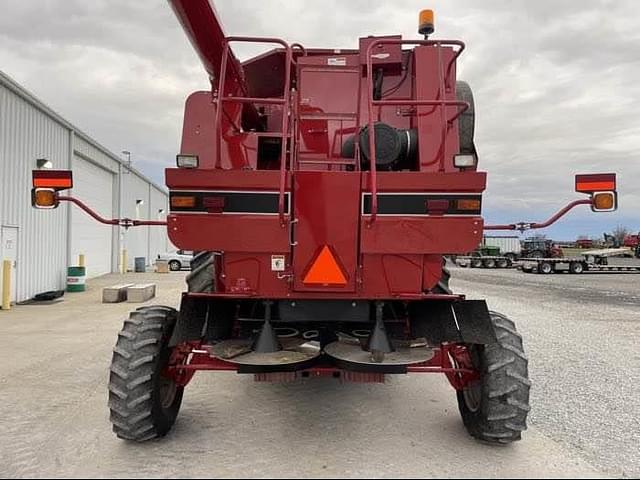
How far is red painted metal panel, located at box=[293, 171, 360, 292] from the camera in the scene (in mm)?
3625

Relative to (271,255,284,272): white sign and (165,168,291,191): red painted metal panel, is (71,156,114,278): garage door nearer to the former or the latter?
(165,168,291,191): red painted metal panel

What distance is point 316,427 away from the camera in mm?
4340

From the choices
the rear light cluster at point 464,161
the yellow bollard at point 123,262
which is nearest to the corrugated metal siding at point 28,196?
the yellow bollard at point 123,262

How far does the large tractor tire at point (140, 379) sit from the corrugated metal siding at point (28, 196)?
11.1m

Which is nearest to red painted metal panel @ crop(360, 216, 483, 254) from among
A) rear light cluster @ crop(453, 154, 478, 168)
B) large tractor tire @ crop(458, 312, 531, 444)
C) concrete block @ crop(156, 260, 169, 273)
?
rear light cluster @ crop(453, 154, 478, 168)

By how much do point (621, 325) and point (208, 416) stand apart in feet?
31.4

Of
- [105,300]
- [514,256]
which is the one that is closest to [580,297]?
[105,300]

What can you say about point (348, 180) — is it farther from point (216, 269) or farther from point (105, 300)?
point (105, 300)

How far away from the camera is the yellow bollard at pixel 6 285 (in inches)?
498

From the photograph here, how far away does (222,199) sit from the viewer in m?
3.66

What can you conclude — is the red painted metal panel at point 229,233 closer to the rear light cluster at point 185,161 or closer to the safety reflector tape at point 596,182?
the rear light cluster at point 185,161

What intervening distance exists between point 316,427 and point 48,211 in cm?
1400

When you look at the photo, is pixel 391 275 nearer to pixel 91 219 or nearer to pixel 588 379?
pixel 588 379

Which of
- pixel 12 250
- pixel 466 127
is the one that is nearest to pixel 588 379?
pixel 466 127
